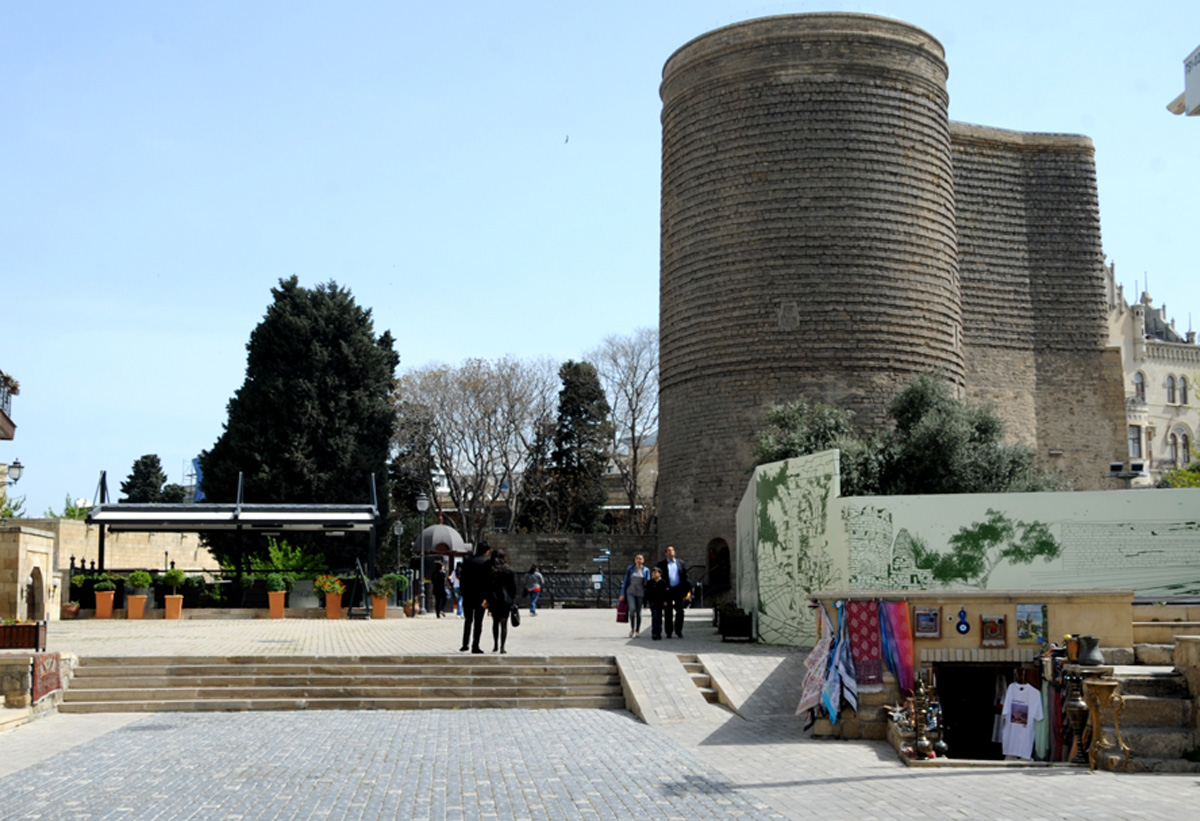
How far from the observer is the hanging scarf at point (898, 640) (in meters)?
10.5

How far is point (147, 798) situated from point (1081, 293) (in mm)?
40411

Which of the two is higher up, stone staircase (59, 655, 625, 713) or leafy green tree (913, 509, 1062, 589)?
leafy green tree (913, 509, 1062, 589)

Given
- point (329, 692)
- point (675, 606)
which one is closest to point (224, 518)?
point (675, 606)

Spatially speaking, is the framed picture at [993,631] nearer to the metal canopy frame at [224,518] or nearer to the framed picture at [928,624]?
the framed picture at [928,624]

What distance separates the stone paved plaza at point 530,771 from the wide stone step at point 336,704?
13.3 inches

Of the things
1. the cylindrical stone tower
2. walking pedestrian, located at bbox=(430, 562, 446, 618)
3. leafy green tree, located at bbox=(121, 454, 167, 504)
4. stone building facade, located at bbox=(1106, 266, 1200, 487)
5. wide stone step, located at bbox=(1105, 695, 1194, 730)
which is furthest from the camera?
leafy green tree, located at bbox=(121, 454, 167, 504)

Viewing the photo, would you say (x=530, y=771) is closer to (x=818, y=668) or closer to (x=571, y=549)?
(x=818, y=668)

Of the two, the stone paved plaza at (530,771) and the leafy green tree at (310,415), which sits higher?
the leafy green tree at (310,415)

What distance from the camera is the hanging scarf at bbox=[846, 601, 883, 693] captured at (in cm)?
1042

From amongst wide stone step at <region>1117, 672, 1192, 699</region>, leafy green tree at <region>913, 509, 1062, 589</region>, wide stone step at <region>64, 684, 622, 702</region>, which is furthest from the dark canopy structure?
wide stone step at <region>1117, 672, 1192, 699</region>

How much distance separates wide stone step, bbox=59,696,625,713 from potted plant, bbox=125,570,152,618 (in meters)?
10.4

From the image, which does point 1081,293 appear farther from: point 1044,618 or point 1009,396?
point 1044,618

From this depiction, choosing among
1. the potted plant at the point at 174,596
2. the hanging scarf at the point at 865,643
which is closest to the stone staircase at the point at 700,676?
the hanging scarf at the point at 865,643

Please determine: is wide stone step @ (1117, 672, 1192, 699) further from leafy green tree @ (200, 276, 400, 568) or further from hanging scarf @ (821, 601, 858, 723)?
leafy green tree @ (200, 276, 400, 568)
